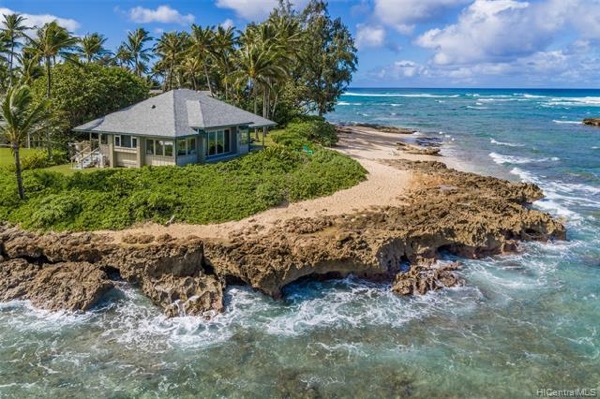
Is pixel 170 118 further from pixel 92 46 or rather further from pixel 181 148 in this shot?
pixel 92 46

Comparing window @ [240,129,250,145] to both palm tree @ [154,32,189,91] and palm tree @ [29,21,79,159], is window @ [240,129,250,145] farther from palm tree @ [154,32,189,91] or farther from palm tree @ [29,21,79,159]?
palm tree @ [154,32,189,91]

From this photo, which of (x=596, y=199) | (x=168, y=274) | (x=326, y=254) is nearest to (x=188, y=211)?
(x=168, y=274)

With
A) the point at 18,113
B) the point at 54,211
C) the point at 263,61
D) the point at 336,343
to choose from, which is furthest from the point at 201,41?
the point at 336,343

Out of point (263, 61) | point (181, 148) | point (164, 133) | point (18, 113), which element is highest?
point (263, 61)

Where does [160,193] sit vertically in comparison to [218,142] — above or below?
below

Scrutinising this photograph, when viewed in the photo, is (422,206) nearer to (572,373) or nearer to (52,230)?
(572,373)

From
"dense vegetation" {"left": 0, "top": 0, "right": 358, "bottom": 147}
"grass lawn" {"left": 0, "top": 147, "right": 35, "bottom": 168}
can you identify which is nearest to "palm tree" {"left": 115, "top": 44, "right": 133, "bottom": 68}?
"dense vegetation" {"left": 0, "top": 0, "right": 358, "bottom": 147}

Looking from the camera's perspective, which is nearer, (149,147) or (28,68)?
(149,147)
